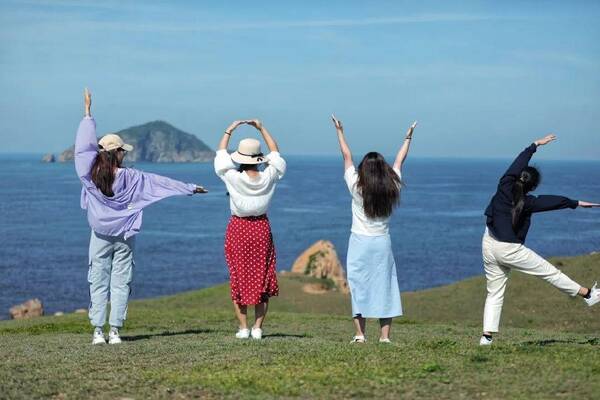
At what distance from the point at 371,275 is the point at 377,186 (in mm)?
1190

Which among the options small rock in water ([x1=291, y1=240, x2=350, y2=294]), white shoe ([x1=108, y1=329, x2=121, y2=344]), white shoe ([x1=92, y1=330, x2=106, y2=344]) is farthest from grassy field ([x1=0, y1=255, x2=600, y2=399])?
small rock in water ([x1=291, y1=240, x2=350, y2=294])

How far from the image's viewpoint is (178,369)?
11703 mm

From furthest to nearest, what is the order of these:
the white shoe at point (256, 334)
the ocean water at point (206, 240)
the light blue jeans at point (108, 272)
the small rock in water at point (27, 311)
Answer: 1. the ocean water at point (206, 240)
2. the small rock in water at point (27, 311)
3. the white shoe at point (256, 334)
4. the light blue jeans at point (108, 272)

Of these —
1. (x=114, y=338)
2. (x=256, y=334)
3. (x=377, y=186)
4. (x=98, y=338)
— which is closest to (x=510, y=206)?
(x=377, y=186)

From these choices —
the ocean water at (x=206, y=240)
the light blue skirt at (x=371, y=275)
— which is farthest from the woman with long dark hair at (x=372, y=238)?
the ocean water at (x=206, y=240)

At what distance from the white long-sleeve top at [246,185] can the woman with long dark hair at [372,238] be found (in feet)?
4.18

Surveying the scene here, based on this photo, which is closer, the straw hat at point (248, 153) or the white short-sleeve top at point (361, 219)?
the white short-sleeve top at point (361, 219)

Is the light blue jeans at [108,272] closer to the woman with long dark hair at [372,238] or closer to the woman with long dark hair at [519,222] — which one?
the woman with long dark hair at [372,238]

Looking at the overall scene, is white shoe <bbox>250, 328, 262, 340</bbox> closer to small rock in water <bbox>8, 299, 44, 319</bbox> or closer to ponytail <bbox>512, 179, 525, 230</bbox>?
Answer: ponytail <bbox>512, 179, 525, 230</bbox>

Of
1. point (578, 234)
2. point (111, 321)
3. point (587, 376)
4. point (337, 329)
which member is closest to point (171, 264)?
point (578, 234)

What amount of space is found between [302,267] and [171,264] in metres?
37.9

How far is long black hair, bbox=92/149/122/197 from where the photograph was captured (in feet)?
47.6

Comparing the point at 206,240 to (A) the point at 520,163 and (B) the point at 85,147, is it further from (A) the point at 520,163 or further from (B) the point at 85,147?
(A) the point at 520,163

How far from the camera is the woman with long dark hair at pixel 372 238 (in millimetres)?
13242
